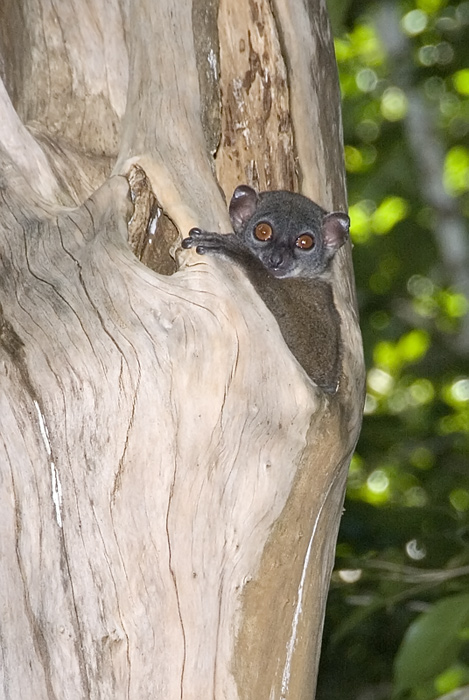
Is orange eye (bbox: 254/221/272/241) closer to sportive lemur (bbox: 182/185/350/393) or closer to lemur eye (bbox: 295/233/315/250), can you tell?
sportive lemur (bbox: 182/185/350/393)

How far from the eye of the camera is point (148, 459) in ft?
7.36

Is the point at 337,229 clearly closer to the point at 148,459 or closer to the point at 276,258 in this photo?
the point at 276,258

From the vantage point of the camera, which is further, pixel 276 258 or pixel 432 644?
pixel 276 258

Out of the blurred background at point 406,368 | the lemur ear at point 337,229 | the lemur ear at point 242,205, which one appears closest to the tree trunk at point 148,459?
the lemur ear at point 242,205

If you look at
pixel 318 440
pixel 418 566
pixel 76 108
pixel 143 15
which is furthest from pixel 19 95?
pixel 418 566

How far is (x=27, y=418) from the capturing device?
224cm

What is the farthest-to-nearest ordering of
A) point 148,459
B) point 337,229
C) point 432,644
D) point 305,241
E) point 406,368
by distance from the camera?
point 406,368 → point 305,241 → point 337,229 → point 432,644 → point 148,459

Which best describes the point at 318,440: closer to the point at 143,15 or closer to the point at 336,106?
the point at 336,106

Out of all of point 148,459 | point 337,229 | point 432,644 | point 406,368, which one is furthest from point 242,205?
point 406,368

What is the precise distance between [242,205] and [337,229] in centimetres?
36

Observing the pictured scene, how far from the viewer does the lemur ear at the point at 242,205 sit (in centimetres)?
312

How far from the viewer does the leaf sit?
306 cm

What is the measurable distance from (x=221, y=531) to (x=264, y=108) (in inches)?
61.4

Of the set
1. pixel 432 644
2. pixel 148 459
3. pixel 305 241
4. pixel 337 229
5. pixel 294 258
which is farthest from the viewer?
pixel 294 258
